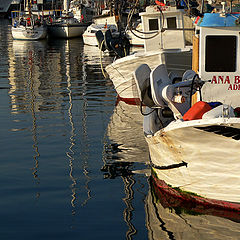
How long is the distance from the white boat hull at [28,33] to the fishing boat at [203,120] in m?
47.7

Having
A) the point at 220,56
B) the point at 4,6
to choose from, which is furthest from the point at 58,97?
the point at 4,6

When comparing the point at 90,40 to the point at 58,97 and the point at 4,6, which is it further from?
the point at 4,6

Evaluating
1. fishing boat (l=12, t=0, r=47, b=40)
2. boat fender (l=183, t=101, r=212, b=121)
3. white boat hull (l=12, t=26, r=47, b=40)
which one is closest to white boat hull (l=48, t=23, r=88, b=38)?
fishing boat (l=12, t=0, r=47, b=40)

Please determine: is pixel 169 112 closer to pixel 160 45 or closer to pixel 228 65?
pixel 228 65

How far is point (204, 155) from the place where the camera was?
31.1 feet

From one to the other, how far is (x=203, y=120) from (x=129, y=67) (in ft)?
38.4

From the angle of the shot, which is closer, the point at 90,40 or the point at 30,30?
the point at 90,40

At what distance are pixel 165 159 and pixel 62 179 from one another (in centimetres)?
273

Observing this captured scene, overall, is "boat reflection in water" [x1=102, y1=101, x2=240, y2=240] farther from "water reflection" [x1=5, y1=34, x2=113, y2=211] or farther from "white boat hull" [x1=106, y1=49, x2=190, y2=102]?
"white boat hull" [x1=106, y1=49, x2=190, y2=102]

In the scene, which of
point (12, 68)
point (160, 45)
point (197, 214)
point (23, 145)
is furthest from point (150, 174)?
point (12, 68)

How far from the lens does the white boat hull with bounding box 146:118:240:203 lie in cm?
899

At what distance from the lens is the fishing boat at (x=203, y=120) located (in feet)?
30.2

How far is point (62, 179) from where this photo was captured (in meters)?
12.0

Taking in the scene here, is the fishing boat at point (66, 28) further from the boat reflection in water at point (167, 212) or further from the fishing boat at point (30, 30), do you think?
the boat reflection in water at point (167, 212)
